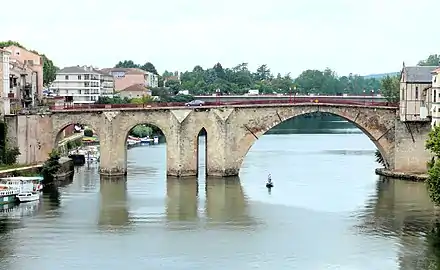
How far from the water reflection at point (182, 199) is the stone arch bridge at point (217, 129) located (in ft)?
6.66

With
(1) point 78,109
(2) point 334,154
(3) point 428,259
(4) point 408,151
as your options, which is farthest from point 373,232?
(2) point 334,154

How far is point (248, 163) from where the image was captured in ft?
221

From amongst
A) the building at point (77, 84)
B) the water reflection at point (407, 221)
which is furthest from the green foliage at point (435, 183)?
the building at point (77, 84)

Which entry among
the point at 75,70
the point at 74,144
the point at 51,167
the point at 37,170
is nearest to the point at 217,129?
the point at 51,167

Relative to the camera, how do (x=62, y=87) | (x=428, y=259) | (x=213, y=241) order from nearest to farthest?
(x=428, y=259) < (x=213, y=241) < (x=62, y=87)

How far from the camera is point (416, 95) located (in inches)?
2222

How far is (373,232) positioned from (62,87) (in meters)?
67.2

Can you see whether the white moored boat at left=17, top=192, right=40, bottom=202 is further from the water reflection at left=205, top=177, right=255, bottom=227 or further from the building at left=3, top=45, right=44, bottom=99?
the building at left=3, top=45, right=44, bottom=99

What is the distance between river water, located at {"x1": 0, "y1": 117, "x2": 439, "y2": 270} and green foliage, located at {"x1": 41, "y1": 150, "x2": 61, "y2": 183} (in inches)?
66.6

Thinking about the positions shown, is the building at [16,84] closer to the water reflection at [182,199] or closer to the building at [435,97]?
the water reflection at [182,199]

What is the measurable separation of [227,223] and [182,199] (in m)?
7.59

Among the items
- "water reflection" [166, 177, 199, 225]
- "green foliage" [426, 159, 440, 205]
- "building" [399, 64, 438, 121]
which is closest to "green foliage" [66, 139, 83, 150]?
"water reflection" [166, 177, 199, 225]

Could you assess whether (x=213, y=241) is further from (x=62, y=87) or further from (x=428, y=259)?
(x=62, y=87)

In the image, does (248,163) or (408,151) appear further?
(248,163)
